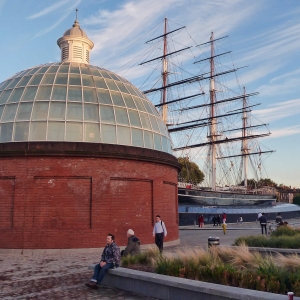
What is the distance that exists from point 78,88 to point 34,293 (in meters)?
11.1

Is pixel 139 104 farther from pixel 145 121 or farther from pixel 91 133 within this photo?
pixel 91 133

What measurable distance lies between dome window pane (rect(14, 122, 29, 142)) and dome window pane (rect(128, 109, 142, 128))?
15.9ft

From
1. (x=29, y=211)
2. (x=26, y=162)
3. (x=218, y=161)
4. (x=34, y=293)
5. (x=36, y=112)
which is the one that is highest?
(x=218, y=161)

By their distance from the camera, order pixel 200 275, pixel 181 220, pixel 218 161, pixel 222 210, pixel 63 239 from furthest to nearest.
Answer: pixel 218 161, pixel 222 210, pixel 181 220, pixel 63 239, pixel 200 275

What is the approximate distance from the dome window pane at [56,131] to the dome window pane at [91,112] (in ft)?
3.72

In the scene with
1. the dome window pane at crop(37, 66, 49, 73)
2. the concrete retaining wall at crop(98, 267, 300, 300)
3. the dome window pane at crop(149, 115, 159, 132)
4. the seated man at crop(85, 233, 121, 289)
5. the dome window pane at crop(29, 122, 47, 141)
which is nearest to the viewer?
the concrete retaining wall at crop(98, 267, 300, 300)

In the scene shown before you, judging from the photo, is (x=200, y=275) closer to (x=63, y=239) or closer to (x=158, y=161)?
(x=63, y=239)

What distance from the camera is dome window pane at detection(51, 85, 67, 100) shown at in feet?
53.8

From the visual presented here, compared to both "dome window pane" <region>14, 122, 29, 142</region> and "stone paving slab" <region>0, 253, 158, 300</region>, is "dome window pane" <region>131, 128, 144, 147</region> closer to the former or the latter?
"dome window pane" <region>14, 122, 29, 142</region>

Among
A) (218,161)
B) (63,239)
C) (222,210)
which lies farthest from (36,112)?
(218,161)

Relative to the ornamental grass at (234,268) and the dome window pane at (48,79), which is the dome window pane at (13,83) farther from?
the ornamental grass at (234,268)

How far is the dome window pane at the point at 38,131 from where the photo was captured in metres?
15.3

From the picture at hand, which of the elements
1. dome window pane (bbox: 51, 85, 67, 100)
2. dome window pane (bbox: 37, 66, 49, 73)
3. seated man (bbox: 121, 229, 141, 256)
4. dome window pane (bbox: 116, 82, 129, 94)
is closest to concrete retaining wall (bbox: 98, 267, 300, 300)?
seated man (bbox: 121, 229, 141, 256)

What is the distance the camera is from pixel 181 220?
45.4 meters
